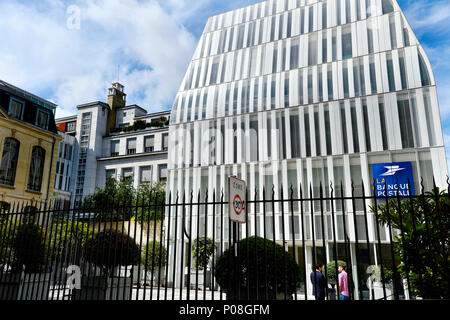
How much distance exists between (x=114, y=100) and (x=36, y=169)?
34.0 meters

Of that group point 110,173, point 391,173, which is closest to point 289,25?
point 391,173

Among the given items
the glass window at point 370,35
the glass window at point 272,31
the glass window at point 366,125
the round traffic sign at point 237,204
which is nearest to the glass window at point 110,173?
the glass window at point 272,31

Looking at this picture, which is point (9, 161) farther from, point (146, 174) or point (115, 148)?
point (115, 148)

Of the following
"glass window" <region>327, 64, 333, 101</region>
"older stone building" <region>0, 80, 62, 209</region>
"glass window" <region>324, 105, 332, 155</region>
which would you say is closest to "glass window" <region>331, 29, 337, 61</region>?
"glass window" <region>327, 64, 333, 101</region>

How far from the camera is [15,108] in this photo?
2980 cm

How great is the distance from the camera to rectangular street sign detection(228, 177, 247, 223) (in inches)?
230

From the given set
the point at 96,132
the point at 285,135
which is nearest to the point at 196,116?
the point at 285,135

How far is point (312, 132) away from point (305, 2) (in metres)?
12.3

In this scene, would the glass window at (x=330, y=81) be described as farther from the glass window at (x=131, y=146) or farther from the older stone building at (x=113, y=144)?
the glass window at (x=131, y=146)

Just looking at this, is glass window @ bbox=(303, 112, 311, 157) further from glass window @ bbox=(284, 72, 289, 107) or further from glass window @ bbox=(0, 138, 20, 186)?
glass window @ bbox=(0, 138, 20, 186)

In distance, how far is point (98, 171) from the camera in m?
59.1

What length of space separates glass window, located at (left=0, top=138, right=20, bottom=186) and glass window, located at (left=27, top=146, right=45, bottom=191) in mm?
1553

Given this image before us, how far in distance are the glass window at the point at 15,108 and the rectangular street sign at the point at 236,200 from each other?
28.9 meters

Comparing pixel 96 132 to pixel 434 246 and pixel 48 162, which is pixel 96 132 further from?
pixel 434 246
